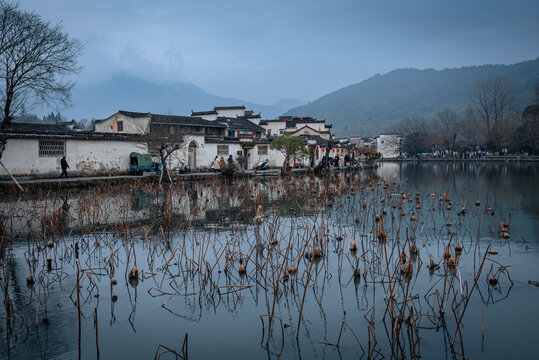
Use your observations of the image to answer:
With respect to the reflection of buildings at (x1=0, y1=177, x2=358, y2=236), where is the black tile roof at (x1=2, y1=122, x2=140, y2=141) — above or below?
above

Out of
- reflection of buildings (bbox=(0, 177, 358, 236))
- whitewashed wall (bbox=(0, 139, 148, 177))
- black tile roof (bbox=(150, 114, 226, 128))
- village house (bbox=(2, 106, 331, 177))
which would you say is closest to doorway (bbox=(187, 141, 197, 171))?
village house (bbox=(2, 106, 331, 177))

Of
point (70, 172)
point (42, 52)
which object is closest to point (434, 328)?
point (42, 52)

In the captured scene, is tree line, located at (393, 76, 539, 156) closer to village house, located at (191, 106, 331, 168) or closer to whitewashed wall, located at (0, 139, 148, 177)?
village house, located at (191, 106, 331, 168)

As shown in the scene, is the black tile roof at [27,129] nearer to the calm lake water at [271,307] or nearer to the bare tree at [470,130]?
the calm lake water at [271,307]

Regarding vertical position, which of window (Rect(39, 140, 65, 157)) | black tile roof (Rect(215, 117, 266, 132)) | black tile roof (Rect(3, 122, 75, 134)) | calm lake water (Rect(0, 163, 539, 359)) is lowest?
calm lake water (Rect(0, 163, 539, 359))

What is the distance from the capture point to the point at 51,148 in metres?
24.6

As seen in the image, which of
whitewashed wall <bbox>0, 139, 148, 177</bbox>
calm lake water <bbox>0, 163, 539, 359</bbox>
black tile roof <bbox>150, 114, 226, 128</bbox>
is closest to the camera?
calm lake water <bbox>0, 163, 539, 359</bbox>

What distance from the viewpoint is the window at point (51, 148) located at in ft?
79.3

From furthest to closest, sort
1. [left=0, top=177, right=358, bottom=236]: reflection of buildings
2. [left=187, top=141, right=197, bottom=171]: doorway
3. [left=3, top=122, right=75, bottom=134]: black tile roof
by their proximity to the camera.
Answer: [left=187, top=141, right=197, bottom=171]: doorway → [left=3, top=122, right=75, bottom=134]: black tile roof → [left=0, top=177, right=358, bottom=236]: reflection of buildings

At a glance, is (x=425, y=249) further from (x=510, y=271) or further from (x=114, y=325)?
(x=114, y=325)

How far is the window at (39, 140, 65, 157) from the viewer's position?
24.2 metres

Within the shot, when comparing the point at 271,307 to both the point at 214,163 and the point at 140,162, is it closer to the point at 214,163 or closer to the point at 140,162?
the point at 140,162

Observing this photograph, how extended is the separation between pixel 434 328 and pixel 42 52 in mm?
21133

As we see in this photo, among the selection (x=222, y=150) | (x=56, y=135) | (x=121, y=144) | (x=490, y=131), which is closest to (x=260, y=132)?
(x=222, y=150)
